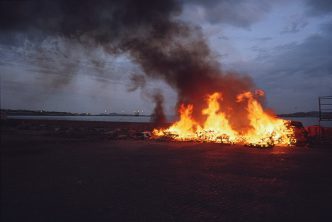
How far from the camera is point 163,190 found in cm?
1027

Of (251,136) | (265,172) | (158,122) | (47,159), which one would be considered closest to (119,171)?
(47,159)

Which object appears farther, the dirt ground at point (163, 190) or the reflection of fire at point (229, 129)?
the reflection of fire at point (229, 129)

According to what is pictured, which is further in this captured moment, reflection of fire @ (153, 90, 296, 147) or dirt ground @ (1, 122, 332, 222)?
reflection of fire @ (153, 90, 296, 147)

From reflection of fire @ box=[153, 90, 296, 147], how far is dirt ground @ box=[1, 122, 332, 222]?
36.6 feet

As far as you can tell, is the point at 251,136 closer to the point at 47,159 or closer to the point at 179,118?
the point at 179,118

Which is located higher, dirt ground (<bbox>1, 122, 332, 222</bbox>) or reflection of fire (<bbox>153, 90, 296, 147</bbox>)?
reflection of fire (<bbox>153, 90, 296, 147</bbox>)

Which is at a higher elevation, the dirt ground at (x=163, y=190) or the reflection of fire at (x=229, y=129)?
the reflection of fire at (x=229, y=129)

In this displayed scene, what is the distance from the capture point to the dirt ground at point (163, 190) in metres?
7.80

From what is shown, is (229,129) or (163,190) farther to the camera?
(229,129)

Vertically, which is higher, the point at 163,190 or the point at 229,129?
the point at 229,129

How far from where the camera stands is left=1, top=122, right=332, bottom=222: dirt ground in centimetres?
780

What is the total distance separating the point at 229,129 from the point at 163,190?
2409cm

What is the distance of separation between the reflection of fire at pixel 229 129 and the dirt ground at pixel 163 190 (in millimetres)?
11144

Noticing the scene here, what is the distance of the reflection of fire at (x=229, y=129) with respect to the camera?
27594mm
